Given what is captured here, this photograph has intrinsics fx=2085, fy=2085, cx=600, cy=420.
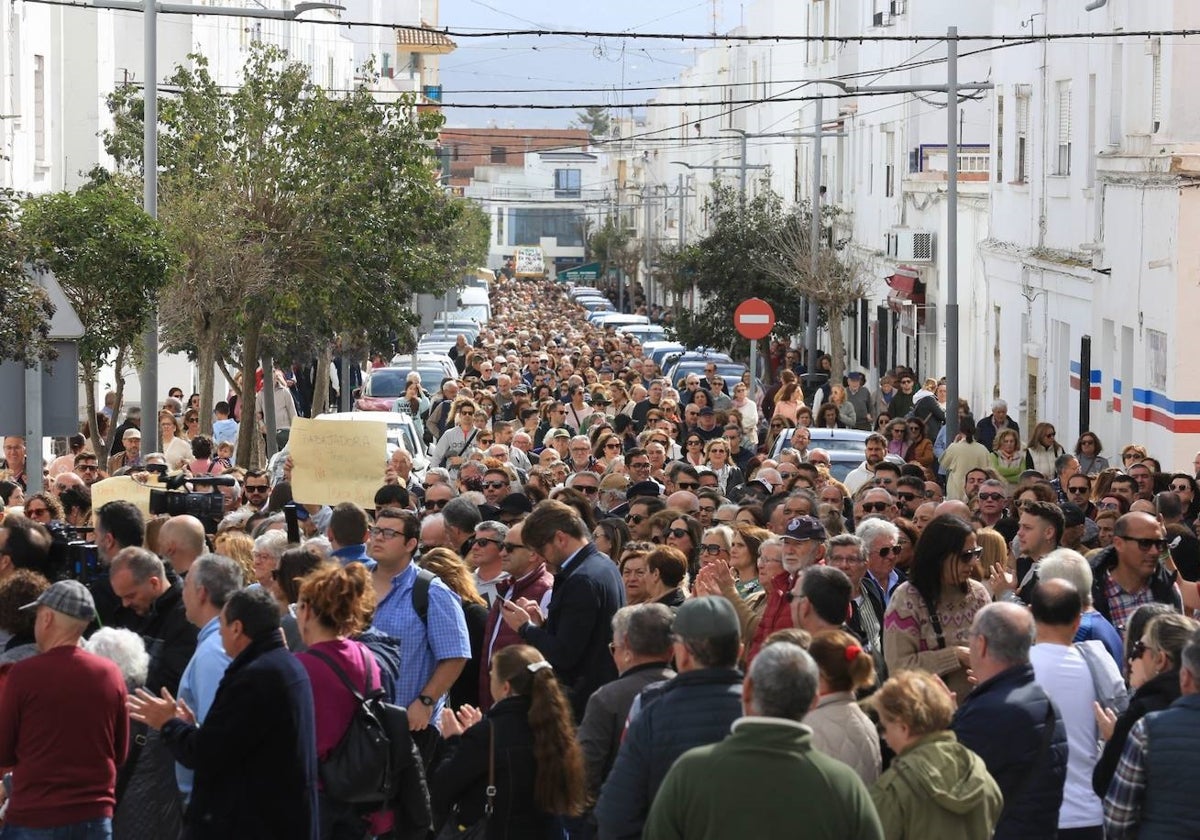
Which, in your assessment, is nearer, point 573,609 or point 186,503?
point 573,609

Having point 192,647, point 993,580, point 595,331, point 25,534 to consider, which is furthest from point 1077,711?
point 595,331

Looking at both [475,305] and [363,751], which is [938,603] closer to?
[363,751]

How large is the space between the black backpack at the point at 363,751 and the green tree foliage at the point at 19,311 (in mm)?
7595

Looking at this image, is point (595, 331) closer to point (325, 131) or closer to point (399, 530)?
point (325, 131)

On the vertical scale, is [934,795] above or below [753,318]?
below

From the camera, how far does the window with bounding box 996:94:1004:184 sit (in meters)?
36.4

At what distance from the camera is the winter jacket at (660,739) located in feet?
21.8

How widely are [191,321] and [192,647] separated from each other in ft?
59.0

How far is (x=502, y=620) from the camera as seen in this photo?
9.50 meters

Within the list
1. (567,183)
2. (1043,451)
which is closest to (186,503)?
(1043,451)

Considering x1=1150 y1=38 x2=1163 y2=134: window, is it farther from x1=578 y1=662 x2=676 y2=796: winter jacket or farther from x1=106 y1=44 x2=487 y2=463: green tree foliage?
x1=578 y1=662 x2=676 y2=796: winter jacket

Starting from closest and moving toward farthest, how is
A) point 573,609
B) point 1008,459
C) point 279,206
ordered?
point 573,609 < point 1008,459 < point 279,206

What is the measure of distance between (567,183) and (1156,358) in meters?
152

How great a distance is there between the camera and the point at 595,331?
225 ft
